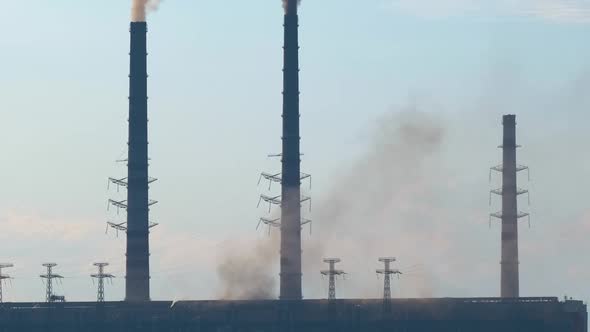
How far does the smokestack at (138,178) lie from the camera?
105 meters

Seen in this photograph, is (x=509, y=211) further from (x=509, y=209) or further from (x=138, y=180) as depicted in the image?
(x=138, y=180)

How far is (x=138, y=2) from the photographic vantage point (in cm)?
10775

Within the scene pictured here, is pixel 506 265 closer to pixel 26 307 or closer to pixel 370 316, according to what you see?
pixel 370 316

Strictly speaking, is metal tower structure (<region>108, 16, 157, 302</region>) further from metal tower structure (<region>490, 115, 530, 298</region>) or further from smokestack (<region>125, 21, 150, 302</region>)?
metal tower structure (<region>490, 115, 530, 298</region>)

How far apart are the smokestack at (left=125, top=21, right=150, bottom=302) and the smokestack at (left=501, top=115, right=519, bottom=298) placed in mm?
25206

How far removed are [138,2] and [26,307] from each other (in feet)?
69.0

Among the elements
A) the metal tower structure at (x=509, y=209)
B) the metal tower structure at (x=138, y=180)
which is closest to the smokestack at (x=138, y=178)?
the metal tower structure at (x=138, y=180)

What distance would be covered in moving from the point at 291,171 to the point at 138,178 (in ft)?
33.1

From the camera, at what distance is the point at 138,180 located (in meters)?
106

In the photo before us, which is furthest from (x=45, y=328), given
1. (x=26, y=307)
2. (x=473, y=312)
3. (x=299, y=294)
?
(x=473, y=312)

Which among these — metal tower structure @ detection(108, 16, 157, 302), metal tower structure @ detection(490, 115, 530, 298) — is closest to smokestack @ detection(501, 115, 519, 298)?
metal tower structure @ detection(490, 115, 530, 298)

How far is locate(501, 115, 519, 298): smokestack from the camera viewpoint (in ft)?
377

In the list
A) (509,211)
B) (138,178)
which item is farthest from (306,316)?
(509,211)

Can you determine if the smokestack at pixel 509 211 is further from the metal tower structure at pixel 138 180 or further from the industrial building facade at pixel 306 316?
the metal tower structure at pixel 138 180
